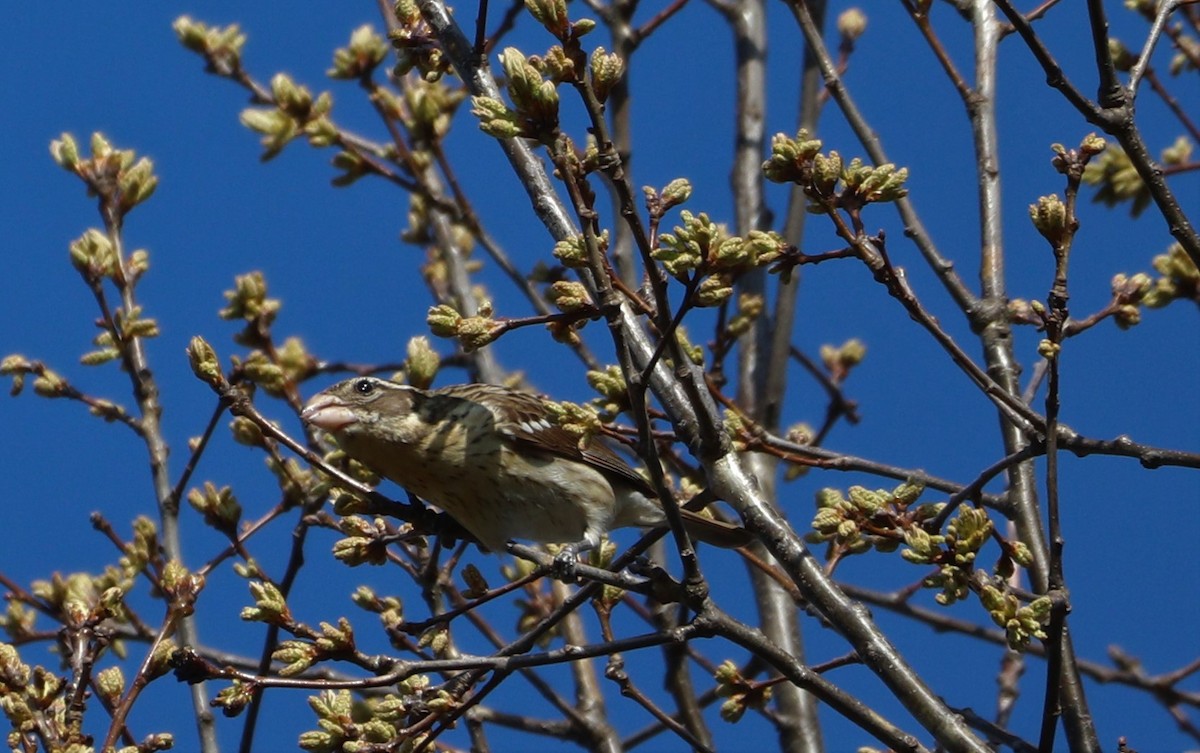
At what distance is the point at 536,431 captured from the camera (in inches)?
199

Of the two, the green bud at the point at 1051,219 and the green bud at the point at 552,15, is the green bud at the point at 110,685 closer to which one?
the green bud at the point at 552,15

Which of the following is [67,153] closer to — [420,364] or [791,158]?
[420,364]

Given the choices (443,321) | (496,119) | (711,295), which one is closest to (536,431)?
(443,321)

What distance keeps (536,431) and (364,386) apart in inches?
23.7

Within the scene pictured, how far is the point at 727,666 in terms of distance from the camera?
3609 millimetres

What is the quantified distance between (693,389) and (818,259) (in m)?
0.42

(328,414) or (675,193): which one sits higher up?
(328,414)

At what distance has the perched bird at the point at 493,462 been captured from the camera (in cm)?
472

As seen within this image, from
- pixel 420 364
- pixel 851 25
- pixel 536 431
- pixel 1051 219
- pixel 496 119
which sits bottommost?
pixel 496 119

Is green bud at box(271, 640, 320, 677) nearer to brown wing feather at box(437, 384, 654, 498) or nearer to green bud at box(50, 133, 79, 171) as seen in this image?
brown wing feather at box(437, 384, 654, 498)

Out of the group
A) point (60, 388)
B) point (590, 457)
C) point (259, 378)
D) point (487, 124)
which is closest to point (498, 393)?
point (590, 457)

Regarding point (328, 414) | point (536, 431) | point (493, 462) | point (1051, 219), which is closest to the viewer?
point (1051, 219)

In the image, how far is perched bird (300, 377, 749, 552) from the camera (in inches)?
186

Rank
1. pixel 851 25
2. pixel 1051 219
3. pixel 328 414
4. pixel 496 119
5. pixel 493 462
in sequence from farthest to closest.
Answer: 1. pixel 851 25
2. pixel 493 462
3. pixel 328 414
4. pixel 1051 219
5. pixel 496 119
